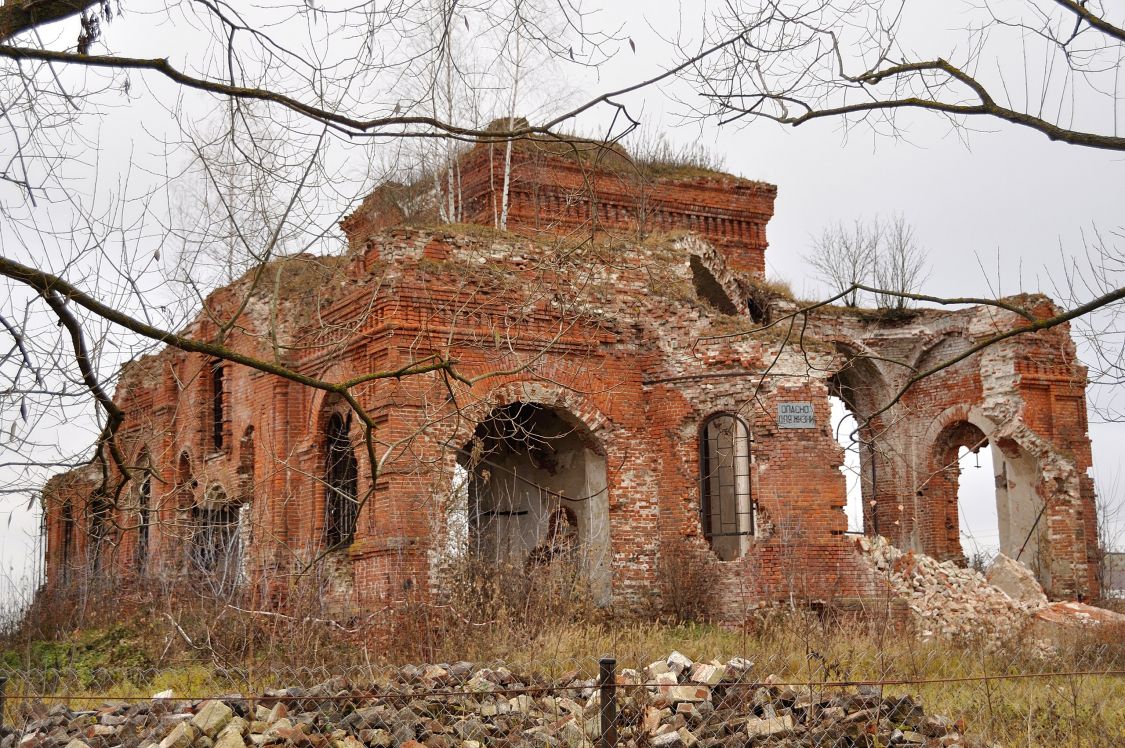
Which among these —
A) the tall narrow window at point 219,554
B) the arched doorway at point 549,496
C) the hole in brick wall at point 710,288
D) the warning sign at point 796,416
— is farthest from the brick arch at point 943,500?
the tall narrow window at point 219,554

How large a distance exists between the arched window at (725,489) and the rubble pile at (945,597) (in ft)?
6.89

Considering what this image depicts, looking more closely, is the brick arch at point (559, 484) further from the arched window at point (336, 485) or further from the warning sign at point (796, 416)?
the warning sign at point (796, 416)

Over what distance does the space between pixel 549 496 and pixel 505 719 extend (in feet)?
27.8

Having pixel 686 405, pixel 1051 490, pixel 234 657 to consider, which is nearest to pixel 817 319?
pixel 1051 490

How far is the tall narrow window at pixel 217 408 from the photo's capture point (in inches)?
677

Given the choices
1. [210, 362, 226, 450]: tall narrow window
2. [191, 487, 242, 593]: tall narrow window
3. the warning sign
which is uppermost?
[210, 362, 226, 450]: tall narrow window

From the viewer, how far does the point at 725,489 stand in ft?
54.7

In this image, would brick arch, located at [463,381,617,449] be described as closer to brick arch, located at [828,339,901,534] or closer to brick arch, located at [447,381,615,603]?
brick arch, located at [447,381,615,603]

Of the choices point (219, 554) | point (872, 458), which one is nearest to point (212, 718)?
point (219, 554)

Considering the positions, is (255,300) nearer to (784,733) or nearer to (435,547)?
(435,547)

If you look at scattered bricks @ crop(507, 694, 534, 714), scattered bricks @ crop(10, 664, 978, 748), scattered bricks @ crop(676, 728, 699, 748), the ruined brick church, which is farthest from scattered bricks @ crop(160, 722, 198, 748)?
the ruined brick church

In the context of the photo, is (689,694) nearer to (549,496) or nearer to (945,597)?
(945,597)

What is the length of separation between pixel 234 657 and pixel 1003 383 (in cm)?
1228

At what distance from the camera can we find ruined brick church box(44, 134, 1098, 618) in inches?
494
